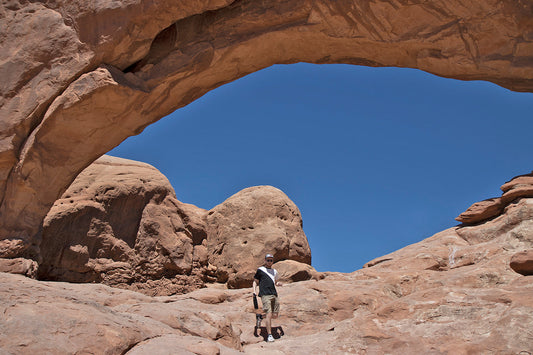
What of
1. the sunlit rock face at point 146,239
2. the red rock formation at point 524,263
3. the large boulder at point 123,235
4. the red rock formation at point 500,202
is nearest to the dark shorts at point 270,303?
the sunlit rock face at point 146,239

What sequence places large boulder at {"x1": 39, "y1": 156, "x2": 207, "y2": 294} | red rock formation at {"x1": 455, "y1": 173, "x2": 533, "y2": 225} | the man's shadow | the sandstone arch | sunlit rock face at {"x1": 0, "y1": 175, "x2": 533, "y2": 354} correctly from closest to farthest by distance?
1. sunlit rock face at {"x1": 0, "y1": 175, "x2": 533, "y2": 354}
2. the man's shadow
3. the sandstone arch
4. large boulder at {"x1": 39, "y1": 156, "x2": 207, "y2": 294}
5. red rock formation at {"x1": 455, "y1": 173, "x2": 533, "y2": 225}

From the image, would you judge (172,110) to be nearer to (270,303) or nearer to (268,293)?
(268,293)

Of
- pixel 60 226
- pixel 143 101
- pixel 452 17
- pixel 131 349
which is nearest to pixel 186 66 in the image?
pixel 143 101

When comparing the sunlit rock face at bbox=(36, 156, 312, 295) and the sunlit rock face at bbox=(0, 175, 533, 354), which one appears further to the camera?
the sunlit rock face at bbox=(36, 156, 312, 295)

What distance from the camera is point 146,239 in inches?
459

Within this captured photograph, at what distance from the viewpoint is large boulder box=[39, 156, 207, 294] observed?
1070 centimetres

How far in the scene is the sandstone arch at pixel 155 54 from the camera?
9.15 m

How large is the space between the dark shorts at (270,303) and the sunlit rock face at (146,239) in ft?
10.5

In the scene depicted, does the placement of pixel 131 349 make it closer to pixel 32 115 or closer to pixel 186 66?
pixel 32 115

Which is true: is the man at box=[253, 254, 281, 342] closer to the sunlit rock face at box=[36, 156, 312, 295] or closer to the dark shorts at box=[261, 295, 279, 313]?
the dark shorts at box=[261, 295, 279, 313]

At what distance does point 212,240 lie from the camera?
14320 mm

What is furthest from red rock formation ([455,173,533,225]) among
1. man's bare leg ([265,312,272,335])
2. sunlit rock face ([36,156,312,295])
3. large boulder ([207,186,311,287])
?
man's bare leg ([265,312,272,335])

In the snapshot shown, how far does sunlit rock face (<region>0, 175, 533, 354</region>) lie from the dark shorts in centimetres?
34

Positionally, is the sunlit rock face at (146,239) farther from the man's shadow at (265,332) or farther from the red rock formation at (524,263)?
the red rock formation at (524,263)
